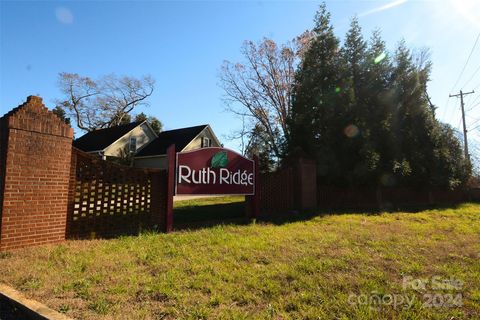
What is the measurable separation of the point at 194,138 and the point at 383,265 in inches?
1057

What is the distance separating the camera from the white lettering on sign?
892 cm

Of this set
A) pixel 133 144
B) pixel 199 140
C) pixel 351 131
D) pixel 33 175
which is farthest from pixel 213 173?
pixel 133 144

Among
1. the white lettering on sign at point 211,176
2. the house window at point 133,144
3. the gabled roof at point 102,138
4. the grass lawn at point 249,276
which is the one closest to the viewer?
the grass lawn at point 249,276

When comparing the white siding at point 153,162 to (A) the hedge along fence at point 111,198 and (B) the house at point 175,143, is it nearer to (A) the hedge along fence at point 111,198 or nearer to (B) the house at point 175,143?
(B) the house at point 175,143

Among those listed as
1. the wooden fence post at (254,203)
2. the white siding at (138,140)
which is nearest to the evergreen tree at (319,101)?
the wooden fence post at (254,203)

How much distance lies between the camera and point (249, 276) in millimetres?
5062

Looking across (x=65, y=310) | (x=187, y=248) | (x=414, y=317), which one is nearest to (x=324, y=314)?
(x=414, y=317)

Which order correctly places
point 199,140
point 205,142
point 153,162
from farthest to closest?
point 205,142, point 199,140, point 153,162

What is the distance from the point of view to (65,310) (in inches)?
150

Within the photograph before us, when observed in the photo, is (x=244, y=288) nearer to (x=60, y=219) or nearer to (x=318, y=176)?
(x=60, y=219)

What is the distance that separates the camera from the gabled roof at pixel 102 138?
3133 cm

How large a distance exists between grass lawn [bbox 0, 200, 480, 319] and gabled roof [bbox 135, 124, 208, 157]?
23.9 meters

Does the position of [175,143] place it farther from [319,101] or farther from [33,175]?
[33,175]

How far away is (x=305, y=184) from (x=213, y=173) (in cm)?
489
